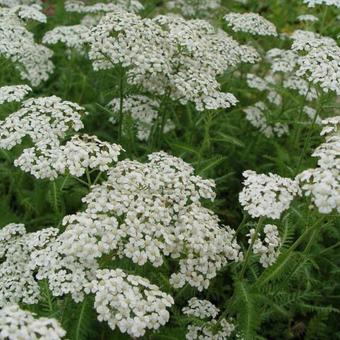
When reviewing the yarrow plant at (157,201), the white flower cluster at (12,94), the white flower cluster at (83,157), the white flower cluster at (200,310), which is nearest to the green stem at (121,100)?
the yarrow plant at (157,201)

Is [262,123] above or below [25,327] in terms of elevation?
below

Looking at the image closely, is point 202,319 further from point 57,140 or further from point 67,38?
point 67,38

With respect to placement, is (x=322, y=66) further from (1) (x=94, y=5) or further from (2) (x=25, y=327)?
(1) (x=94, y=5)

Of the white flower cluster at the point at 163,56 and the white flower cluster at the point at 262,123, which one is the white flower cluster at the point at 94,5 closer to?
the white flower cluster at the point at 163,56

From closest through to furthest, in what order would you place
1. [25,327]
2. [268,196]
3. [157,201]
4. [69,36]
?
[25,327], [268,196], [157,201], [69,36]

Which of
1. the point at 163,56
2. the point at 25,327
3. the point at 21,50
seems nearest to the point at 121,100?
the point at 163,56
